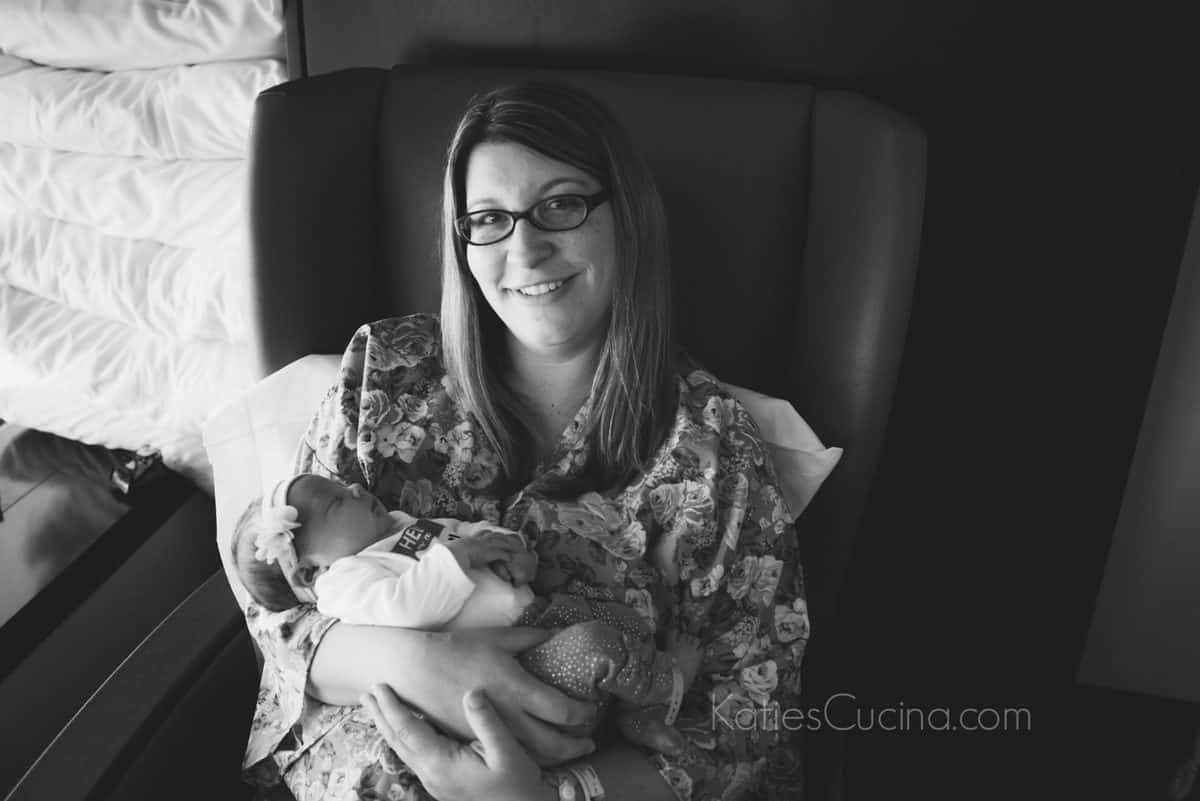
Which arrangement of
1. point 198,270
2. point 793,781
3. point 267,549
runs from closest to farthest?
point 267,549 < point 793,781 < point 198,270

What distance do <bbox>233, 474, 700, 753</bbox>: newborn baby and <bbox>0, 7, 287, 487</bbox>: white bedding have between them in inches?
30.0

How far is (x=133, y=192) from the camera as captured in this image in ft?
5.92

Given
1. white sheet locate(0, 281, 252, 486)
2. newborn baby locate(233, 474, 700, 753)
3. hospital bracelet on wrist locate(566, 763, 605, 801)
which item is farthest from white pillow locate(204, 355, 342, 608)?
hospital bracelet on wrist locate(566, 763, 605, 801)

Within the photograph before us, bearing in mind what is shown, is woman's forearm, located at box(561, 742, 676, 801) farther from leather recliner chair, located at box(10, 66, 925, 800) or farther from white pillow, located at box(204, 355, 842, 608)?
white pillow, located at box(204, 355, 842, 608)

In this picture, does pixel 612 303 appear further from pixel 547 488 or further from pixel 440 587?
pixel 440 587

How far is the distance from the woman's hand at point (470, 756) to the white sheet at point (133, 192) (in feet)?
3.41

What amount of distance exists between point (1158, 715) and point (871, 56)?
1.38 m

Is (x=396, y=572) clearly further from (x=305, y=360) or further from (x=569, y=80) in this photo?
(x=569, y=80)

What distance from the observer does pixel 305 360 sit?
141cm

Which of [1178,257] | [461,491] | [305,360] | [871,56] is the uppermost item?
[871,56]

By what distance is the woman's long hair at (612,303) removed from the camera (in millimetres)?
1211

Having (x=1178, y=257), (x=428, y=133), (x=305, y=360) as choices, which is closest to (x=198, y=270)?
(x=305, y=360)

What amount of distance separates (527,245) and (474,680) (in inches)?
20.6

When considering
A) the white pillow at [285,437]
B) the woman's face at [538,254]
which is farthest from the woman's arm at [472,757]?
the woman's face at [538,254]
